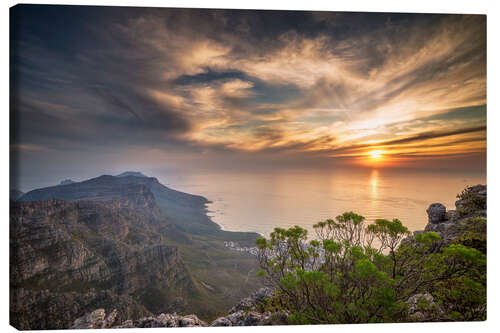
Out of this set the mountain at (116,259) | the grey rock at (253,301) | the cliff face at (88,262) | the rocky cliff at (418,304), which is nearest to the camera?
the rocky cliff at (418,304)

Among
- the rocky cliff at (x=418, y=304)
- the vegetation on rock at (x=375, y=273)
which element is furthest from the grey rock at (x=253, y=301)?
the vegetation on rock at (x=375, y=273)

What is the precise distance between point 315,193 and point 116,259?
24.9m

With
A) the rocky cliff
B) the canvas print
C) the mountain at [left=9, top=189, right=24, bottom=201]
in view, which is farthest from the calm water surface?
the mountain at [left=9, top=189, right=24, bottom=201]

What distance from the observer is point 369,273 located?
287cm

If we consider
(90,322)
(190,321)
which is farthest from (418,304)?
(90,322)

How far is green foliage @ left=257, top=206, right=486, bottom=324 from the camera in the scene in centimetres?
315

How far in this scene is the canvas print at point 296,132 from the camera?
3.74m

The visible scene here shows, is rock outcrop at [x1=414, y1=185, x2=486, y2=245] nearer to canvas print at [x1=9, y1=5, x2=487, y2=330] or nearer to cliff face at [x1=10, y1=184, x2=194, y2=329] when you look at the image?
canvas print at [x1=9, y1=5, x2=487, y2=330]

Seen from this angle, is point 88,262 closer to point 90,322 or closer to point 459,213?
point 90,322

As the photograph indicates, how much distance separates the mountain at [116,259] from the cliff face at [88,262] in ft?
0.08

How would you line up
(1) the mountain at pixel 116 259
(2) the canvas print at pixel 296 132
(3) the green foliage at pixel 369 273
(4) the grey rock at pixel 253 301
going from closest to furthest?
(3) the green foliage at pixel 369 273 → (2) the canvas print at pixel 296 132 → (4) the grey rock at pixel 253 301 → (1) the mountain at pixel 116 259

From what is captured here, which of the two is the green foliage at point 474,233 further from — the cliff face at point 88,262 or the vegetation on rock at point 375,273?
the cliff face at point 88,262

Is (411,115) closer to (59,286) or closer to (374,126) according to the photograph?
(374,126)

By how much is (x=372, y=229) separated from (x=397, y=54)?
475 cm
